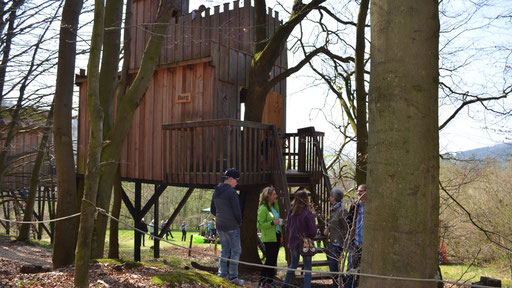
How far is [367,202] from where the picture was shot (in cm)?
302

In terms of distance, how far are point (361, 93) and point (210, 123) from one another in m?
3.29

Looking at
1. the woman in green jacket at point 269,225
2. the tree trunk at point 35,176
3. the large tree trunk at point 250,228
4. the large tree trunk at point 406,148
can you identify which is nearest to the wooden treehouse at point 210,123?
the large tree trunk at point 250,228

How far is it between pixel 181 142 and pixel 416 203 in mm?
8461

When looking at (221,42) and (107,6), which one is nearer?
(107,6)

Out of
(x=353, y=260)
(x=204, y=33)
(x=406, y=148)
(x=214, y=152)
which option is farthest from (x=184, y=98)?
(x=406, y=148)

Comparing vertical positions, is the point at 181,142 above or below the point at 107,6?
below

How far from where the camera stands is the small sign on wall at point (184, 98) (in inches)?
463

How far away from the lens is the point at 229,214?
22.6 ft

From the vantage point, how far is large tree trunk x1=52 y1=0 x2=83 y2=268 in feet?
30.8

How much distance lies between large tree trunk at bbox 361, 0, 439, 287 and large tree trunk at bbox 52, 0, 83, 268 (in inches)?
315

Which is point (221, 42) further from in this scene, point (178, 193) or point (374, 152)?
point (178, 193)

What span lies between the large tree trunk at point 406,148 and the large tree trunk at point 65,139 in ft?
26.3

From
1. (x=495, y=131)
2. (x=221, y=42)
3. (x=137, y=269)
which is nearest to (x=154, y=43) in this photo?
(x=137, y=269)

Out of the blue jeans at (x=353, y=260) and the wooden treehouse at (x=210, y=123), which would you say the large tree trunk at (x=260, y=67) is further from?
the blue jeans at (x=353, y=260)
